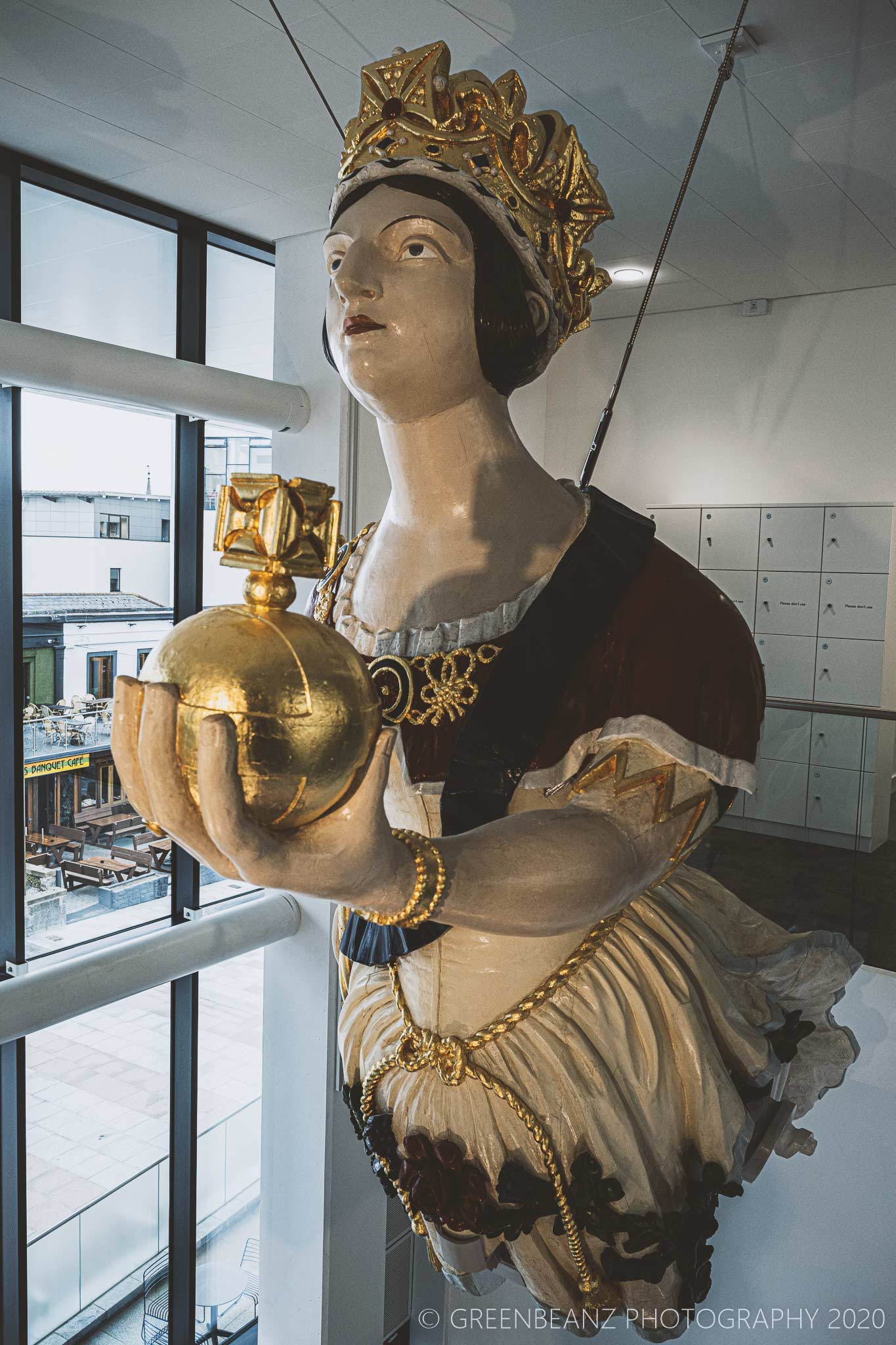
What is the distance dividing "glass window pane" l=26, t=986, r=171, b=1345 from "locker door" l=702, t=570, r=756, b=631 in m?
4.05

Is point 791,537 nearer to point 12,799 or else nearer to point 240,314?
point 240,314

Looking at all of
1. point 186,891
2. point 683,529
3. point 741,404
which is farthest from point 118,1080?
point 741,404

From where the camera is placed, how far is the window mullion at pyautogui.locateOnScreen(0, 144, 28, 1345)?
388cm

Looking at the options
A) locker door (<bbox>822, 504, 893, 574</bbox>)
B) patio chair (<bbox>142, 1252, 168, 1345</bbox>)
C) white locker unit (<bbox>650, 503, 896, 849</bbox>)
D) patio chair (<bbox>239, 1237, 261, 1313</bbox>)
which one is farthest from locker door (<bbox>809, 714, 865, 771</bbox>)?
patio chair (<bbox>142, 1252, 168, 1345</bbox>)

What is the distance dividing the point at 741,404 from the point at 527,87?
326cm

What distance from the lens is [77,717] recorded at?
4488 millimetres

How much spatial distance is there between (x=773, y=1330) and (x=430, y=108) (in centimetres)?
389

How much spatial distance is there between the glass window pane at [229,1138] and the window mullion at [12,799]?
112 cm

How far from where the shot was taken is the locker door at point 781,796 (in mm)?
4449

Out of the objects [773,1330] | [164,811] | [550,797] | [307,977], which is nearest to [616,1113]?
[550,797]

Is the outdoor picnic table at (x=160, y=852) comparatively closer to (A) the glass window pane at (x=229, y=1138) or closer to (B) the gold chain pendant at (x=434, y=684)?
(A) the glass window pane at (x=229, y=1138)

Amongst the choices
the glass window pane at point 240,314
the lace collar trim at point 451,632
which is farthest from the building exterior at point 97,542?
the lace collar trim at point 451,632

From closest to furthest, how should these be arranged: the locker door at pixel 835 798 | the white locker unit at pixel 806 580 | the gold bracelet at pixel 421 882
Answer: the gold bracelet at pixel 421 882 → the locker door at pixel 835 798 → the white locker unit at pixel 806 580

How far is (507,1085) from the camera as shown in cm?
150
